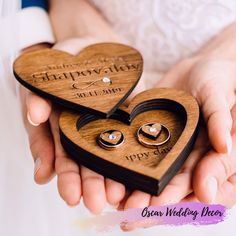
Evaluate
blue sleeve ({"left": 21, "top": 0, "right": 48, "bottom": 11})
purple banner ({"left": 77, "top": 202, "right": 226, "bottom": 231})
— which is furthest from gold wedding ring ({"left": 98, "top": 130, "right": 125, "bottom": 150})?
blue sleeve ({"left": 21, "top": 0, "right": 48, "bottom": 11})

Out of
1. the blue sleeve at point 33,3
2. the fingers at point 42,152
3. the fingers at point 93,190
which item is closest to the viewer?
the fingers at point 93,190

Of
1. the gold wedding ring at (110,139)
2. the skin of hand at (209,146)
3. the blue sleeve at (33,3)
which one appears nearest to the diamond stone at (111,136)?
the gold wedding ring at (110,139)

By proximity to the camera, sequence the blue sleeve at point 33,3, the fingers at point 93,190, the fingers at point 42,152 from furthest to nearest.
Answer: the blue sleeve at point 33,3 → the fingers at point 42,152 → the fingers at point 93,190

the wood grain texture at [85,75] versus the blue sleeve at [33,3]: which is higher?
the wood grain texture at [85,75]

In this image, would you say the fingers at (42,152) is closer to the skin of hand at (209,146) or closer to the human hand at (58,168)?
the human hand at (58,168)

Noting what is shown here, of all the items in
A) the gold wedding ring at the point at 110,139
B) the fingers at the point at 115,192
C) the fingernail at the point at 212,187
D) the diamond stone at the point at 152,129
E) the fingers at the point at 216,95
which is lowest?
the fingers at the point at 115,192

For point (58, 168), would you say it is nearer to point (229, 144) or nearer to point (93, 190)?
point (93, 190)

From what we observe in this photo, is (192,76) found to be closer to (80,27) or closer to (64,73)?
(64,73)

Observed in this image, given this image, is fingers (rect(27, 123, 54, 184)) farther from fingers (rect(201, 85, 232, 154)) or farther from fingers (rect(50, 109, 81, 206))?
fingers (rect(201, 85, 232, 154))
